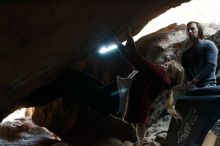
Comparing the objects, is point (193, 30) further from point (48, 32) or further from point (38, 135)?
point (38, 135)

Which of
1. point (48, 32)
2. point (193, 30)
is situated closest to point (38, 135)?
point (48, 32)

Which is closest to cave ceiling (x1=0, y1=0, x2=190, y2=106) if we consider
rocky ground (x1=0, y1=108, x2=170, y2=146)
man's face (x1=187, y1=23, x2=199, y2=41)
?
man's face (x1=187, y1=23, x2=199, y2=41)

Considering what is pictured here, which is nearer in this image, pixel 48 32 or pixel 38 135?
pixel 48 32

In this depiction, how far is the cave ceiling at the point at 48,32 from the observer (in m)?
3.61

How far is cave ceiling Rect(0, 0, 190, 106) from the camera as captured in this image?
142 inches

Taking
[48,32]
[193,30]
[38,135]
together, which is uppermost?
[193,30]

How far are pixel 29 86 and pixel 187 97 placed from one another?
2.26 m

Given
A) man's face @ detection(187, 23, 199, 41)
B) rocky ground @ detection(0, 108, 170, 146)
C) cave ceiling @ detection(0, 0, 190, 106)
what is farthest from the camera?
rocky ground @ detection(0, 108, 170, 146)

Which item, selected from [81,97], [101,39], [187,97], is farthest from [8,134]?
[187,97]

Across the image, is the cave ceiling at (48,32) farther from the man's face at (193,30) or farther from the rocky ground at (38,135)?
the rocky ground at (38,135)

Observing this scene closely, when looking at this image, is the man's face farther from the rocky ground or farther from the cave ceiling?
the rocky ground

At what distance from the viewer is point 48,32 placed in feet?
13.0

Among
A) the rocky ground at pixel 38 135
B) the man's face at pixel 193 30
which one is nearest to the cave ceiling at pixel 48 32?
the man's face at pixel 193 30

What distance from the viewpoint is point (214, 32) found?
762 centimetres
